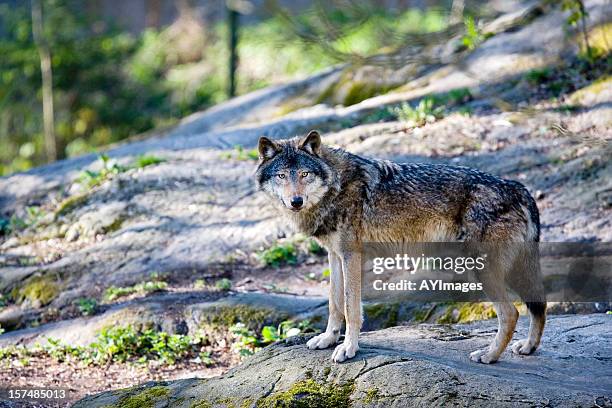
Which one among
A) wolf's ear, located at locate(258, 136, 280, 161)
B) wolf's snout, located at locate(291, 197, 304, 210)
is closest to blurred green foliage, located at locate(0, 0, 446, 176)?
wolf's ear, located at locate(258, 136, 280, 161)

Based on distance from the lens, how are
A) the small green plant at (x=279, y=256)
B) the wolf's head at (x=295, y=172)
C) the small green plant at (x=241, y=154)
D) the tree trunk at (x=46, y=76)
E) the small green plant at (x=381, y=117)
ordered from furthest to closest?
the tree trunk at (x=46, y=76), the small green plant at (x=381, y=117), the small green plant at (x=241, y=154), the small green plant at (x=279, y=256), the wolf's head at (x=295, y=172)

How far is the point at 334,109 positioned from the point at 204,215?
4476 mm

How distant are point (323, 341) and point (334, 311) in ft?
0.89

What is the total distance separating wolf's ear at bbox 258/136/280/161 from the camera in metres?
6.31

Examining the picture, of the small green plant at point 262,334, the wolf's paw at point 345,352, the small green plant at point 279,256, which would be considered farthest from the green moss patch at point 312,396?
the small green plant at point 279,256

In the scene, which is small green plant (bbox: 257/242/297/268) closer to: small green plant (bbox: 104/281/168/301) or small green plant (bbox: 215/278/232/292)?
small green plant (bbox: 215/278/232/292)

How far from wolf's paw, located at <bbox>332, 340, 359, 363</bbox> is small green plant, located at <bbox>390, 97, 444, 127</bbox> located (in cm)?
771

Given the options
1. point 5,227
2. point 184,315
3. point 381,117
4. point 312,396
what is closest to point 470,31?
point 312,396

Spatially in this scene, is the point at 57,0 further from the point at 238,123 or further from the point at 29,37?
the point at 238,123

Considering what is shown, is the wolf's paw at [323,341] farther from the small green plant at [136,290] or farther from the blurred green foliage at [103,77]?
the blurred green foliage at [103,77]

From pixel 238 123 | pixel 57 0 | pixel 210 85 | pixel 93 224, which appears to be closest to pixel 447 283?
pixel 93 224

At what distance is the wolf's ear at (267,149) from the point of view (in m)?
6.31

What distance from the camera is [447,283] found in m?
8.30

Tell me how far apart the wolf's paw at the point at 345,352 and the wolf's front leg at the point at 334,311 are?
13.7 inches
